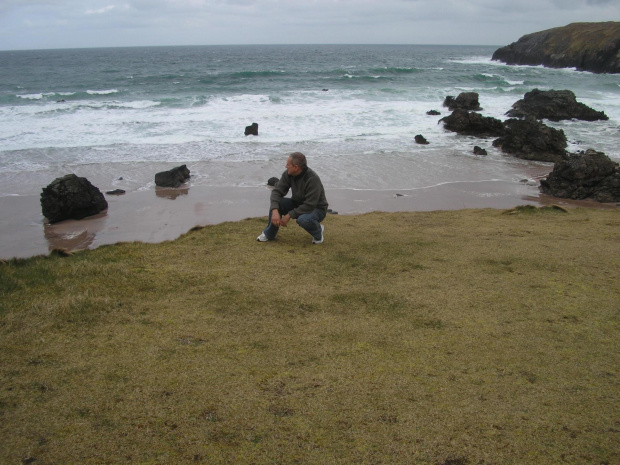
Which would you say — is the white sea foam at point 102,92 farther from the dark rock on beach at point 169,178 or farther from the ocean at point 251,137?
the dark rock on beach at point 169,178

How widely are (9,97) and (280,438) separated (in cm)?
3714

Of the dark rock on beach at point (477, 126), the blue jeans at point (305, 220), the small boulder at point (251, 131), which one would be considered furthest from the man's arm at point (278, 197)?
the dark rock on beach at point (477, 126)

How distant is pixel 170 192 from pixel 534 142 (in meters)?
11.8

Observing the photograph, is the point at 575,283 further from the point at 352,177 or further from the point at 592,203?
the point at 352,177

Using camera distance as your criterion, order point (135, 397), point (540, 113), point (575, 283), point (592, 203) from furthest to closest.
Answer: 1. point (540, 113)
2. point (592, 203)
3. point (575, 283)
4. point (135, 397)

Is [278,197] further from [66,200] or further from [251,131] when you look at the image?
[251,131]

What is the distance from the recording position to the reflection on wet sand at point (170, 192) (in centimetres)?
1163

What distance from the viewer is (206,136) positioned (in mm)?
19703

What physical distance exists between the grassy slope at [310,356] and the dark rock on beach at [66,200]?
4549mm

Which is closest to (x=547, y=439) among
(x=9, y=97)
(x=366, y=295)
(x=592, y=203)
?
(x=366, y=295)

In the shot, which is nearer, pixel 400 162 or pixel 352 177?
pixel 352 177

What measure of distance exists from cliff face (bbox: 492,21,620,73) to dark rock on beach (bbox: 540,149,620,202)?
180 ft

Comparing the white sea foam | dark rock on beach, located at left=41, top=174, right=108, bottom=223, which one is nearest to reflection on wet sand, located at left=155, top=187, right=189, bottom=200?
dark rock on beach, located at left=41, top=174, right=108, bottom=223

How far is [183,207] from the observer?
35.3ft
